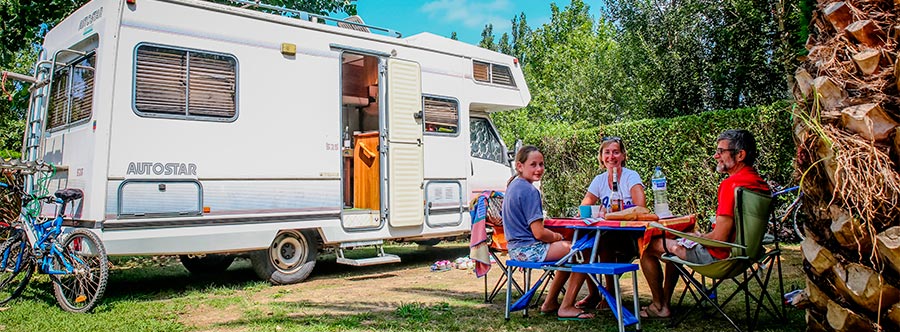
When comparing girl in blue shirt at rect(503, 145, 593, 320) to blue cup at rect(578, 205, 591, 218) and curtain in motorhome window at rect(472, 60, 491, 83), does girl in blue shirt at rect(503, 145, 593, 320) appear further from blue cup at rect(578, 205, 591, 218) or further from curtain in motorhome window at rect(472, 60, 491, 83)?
curtain in motorhome window at rect(472, 60, 491, 83)

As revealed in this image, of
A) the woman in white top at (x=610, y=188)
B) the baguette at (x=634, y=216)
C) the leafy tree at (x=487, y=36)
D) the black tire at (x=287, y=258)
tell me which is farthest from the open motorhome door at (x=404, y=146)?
the leafy tree at (x=487, y=36)

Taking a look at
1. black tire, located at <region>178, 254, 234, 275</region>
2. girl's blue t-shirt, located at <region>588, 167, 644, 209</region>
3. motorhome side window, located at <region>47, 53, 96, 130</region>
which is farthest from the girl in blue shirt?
black tire, located at <region>178, 254, 234, 275</region>

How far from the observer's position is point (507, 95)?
8656mm

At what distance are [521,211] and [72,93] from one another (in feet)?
14.7

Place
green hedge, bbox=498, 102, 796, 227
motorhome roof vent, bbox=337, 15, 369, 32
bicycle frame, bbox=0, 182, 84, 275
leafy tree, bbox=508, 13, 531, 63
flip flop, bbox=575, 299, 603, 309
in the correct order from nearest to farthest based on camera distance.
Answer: flip flop, bbox=575, 299, 603, 309 → bicycle frame, bbox=0, 182, 84, 275 → motorhome roof vent, bbox=337, 15, 369, 32 → green hedge, bbox=498, 102, 796, 227 → leafy tree, bbox=508, 13, 531, 63

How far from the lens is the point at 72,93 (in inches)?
237

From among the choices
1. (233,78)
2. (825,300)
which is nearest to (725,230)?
(825,300)

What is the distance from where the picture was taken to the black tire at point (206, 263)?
24.2ft

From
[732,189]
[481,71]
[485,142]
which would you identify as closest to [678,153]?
[485,142]

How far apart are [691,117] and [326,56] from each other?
5.54 m

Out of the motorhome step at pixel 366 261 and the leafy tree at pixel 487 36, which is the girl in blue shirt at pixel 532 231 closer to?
the motorhome step at pixel 366 261

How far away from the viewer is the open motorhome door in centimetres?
720

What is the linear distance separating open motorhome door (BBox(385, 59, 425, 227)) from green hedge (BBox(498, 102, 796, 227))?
4329 mm

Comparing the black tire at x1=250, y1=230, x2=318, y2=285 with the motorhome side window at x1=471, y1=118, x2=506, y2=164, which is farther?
the motorhome side window at x1=471, y1=118, x2=506, y2=164
